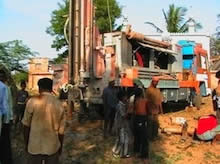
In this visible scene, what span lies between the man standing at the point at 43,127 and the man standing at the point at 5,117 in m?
1.15

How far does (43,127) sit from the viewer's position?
15.4ft

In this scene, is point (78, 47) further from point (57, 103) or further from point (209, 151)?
point (57, 103)

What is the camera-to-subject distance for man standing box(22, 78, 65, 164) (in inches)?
185

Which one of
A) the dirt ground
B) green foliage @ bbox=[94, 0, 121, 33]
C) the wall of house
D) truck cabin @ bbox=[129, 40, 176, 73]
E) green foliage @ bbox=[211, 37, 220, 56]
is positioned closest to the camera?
the dirt ground

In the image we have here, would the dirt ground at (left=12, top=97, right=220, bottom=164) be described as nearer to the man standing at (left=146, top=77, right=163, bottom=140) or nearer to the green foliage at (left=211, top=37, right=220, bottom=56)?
the man standing at (left=146, top=77, right=163, bottom=140)

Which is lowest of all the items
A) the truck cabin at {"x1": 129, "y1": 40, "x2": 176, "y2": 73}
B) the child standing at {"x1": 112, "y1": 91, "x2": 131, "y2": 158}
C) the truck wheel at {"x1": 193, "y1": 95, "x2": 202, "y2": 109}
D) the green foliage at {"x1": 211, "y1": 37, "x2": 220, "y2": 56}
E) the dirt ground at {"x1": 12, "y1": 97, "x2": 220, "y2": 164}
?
the dirt ground at {"x1": 12, "y1": 97, "x2": 220, "y2": 164}

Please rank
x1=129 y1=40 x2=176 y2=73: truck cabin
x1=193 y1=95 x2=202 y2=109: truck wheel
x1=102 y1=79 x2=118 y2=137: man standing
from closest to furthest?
x1=102 y1=79 x2=118 y2=137: man standing, x1=129 y1=40 x2=176 y2=73: truck cabin, x1=193 y1=95 x2=202 y2=109: truck wheel

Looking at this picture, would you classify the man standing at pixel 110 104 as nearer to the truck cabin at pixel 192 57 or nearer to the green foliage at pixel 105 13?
the truck cabin at pixel 192 57

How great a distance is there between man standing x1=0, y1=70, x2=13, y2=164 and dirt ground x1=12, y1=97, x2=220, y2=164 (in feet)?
2.22

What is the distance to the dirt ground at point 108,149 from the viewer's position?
7995 mm

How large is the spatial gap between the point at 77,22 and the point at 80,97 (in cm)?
199

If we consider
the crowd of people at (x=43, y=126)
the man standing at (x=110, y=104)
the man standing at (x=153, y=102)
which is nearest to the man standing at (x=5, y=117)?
the crowd of people at (x=43, y=126)

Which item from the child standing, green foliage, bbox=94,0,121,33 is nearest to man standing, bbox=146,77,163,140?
the child standing

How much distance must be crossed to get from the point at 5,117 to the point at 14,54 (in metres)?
12.2
